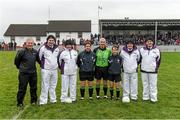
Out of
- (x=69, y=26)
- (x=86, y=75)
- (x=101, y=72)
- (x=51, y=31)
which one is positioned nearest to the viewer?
(x=86, y=75)

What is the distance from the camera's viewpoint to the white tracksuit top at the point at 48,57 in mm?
11039

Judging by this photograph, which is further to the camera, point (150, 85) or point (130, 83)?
point (130, 83)

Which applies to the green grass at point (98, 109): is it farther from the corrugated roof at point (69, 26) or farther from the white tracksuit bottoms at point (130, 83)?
the corrugated roof at point (69, 26)

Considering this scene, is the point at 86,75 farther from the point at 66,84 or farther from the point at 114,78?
the point at 114,78

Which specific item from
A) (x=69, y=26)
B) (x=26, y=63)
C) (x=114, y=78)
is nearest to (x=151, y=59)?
(x=114, y=78)

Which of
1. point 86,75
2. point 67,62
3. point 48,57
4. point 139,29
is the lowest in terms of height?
point 86,75

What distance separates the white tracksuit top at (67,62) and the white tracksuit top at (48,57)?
24 cm

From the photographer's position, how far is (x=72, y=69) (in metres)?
11.4

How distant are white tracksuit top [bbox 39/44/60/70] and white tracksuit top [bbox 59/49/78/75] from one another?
0.24 metres

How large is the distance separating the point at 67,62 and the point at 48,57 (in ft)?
1.88

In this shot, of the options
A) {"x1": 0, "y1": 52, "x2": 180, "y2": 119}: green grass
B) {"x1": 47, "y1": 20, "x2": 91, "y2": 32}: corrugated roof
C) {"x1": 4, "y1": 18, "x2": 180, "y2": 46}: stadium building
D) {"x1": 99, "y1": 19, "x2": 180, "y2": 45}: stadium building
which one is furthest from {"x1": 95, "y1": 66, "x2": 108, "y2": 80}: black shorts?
{"x1": 47, "y1": 20, "x2": 91, "y2": 32}: corrugated roof

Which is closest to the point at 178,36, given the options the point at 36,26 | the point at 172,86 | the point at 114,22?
the point at 114,22

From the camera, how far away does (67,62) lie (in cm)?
1132

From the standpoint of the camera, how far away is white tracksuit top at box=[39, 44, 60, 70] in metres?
11.0
